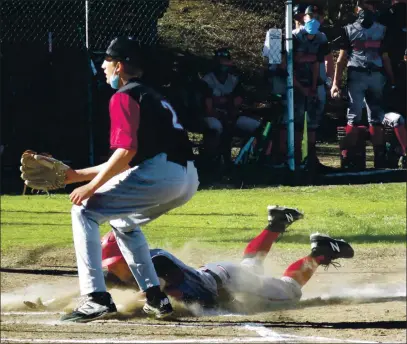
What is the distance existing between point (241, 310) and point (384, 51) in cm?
829

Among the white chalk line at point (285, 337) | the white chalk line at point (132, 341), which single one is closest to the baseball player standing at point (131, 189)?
the white chalk line at point (132, 341)

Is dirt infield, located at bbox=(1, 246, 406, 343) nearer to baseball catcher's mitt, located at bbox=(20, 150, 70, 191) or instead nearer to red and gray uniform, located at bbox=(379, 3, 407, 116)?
baseball catcher's mitt, located at bbox=(20, 150, 70, 191)

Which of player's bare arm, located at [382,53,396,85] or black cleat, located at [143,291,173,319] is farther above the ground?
player's bare arm, located at [382,53,396,85]

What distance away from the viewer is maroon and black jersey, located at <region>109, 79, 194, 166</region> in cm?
608

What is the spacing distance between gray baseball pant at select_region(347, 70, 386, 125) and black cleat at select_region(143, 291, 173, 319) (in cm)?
834

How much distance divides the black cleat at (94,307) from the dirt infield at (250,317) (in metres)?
0.06

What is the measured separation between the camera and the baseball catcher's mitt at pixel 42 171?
6496 mm

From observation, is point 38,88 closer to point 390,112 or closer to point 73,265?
point 390,112

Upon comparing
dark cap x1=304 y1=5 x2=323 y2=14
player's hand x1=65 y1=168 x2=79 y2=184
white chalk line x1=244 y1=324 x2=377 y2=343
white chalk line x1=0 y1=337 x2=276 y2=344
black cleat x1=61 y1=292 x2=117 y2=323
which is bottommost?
white chalk line x1=244 y1=324 x2=377 y2=343

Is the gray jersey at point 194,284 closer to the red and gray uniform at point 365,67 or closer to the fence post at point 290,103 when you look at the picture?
the fence post at point 290,103

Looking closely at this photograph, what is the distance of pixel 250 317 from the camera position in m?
6.46

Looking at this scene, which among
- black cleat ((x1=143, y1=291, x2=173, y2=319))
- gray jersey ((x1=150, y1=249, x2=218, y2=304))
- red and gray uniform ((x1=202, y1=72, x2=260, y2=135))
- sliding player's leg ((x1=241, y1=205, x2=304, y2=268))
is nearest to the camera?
black cleat ((x1=143, y1=291, x2=173, y2=319))

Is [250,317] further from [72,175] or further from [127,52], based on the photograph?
[127,52]

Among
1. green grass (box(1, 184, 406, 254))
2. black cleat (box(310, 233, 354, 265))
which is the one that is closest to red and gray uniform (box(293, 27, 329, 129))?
green grass (box(1, 184, 406, 254))
